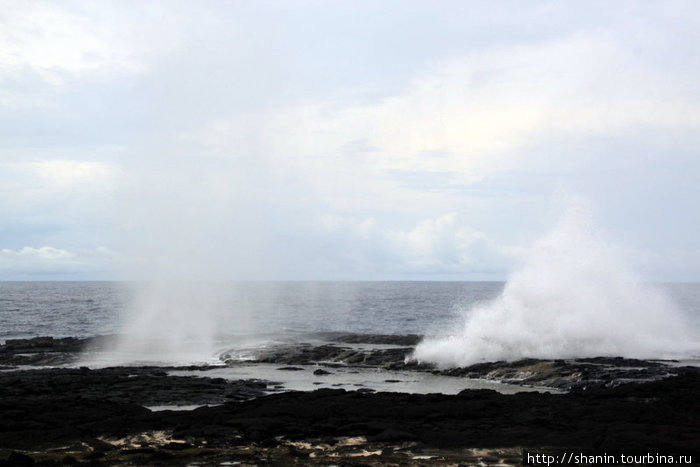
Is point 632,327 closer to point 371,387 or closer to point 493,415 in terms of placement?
point 371,387

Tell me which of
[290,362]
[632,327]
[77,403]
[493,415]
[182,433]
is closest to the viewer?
[182,433]

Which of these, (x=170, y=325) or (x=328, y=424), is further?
(x=170, y=325)

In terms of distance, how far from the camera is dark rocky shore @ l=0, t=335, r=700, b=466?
39.9ft

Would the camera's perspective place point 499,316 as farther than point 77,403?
Yes

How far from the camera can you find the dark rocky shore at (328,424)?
39.9ft

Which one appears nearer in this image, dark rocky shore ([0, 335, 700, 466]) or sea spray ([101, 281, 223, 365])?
dark rocky shore ([0, 335, 700, 466])

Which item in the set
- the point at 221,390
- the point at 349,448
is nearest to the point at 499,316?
the point at 221,390

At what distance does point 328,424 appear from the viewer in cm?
1444

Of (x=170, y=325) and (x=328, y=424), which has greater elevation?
(x=328, y=424)

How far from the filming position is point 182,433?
13.7 m

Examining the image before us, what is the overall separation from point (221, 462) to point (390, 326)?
44130 millimetres

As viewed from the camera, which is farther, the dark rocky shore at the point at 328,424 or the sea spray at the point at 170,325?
the sea spray at the point at 170,325

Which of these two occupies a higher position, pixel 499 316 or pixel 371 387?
pixel 499 316

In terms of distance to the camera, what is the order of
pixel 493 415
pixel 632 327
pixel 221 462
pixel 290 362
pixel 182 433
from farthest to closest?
1. pixel 632 327
2. pixel 290 362
3. pixel 493 415
4. pixel 182 433
5. pixel 221 462
